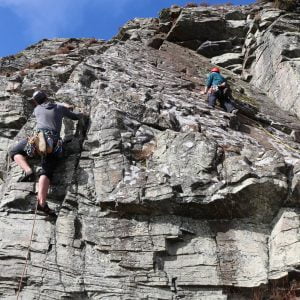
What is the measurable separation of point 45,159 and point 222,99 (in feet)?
25.8

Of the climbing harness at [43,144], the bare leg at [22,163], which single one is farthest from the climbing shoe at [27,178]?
the climbing harness at [43,144]

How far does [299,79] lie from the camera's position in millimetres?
19500

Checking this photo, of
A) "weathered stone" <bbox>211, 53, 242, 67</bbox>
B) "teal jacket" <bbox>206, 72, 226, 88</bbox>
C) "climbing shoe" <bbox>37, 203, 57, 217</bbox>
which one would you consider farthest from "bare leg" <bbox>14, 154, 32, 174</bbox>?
"weathered stone" <bbox>211, 53, 242, 67</bbox>

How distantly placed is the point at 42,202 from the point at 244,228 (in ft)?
15.2

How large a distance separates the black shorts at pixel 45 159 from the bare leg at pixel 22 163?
13 cm

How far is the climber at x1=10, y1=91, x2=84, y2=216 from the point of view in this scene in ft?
35.5

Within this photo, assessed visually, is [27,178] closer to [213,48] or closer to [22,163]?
[22,163]

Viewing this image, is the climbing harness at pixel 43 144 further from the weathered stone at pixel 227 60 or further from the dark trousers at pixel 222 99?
the weathered stone at pixel 227 60

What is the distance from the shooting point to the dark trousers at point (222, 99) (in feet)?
53.9

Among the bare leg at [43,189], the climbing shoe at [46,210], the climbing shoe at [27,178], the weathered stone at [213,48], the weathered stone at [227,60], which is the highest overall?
the weathered stone at [213,48]

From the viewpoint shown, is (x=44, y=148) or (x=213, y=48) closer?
(x=44, y=148)

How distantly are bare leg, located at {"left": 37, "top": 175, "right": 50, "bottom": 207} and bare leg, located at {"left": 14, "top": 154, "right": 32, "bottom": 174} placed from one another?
54 centimetres

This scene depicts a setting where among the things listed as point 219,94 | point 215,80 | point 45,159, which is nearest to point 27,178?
point 45,159

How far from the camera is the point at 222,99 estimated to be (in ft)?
55.3
